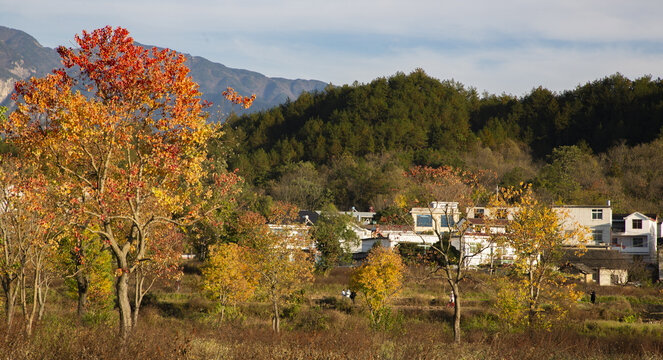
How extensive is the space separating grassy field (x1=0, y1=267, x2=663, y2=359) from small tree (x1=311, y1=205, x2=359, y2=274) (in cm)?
144

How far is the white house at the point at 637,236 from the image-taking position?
56062 mm

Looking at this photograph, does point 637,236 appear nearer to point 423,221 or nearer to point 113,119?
point 423,221

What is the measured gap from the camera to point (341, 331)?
15141 mm

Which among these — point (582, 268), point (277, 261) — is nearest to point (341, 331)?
point (277, 261)

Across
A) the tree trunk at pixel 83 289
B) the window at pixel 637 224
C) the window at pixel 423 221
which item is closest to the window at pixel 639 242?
the window at pixel 637 224

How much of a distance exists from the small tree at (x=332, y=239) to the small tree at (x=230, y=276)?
12430 millimetres

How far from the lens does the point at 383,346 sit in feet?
38.7

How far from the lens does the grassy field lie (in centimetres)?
958

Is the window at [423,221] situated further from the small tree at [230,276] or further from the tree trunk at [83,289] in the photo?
the tree trunk at [83,289]

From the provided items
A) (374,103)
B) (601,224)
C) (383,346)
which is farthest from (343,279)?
(374,103)

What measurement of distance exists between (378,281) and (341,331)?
17.4 m

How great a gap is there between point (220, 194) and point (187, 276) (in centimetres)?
3299

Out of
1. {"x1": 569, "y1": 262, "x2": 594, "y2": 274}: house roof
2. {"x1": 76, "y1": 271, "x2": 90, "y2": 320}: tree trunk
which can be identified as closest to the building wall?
{"x1": 569, "y1": 262, "x2": 594, "y2": 274}: house roof

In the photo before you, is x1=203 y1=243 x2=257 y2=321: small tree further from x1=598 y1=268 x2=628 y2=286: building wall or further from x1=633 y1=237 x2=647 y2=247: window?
x1=633 y1=237 x2=647 y2=247: window
